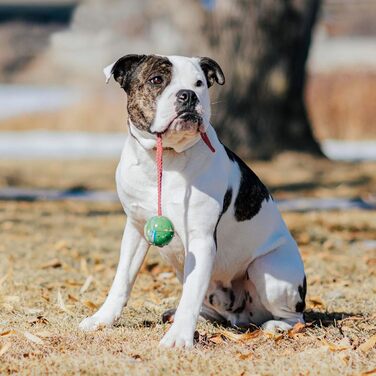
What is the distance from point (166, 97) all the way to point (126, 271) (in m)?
1.02

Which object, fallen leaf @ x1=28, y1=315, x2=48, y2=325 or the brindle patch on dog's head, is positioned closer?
the brindle patch on dog's head

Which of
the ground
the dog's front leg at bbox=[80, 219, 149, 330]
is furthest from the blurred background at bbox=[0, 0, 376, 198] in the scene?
the dog's front leg at bbox=[80, 219, 149, 330]

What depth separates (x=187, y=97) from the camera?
4.51 meters

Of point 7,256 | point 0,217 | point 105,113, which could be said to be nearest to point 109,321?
point 7,256

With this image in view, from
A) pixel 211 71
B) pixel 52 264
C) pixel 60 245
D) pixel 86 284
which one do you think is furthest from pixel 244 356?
pixel 60 245

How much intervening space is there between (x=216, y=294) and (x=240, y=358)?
836 mm

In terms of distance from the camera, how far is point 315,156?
1541cm

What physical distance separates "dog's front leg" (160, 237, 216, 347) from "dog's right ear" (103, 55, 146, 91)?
0.95m

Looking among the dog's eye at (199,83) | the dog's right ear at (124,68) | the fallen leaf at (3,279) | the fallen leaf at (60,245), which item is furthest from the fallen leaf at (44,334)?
the fallen leaf at (60,245)

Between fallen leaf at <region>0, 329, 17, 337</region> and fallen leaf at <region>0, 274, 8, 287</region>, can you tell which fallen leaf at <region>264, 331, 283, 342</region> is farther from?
fallen leaf at <region>0, 274, 8, 287</region>

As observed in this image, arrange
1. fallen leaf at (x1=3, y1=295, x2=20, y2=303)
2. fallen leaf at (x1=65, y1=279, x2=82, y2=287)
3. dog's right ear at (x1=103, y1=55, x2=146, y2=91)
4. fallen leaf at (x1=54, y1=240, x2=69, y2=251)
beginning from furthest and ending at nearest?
1. fallen leaf at (x1=54, y1=240, x2=69, y2=251)
2. fallen leaf at (x1=65, y1=279, x2=82, y2=287)
3. fallen leaf at (x1=3, y1=295, x2=20, y2=303)
4. dog's right ear at (x1=103, y1=55, x2=146, y2=91)

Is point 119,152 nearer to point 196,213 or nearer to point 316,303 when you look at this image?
point 316,303

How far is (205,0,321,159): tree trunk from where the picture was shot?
49.4 feet

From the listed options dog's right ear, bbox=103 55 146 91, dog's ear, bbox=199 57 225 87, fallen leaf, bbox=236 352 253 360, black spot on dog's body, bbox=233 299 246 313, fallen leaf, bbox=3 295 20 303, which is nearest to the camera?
fallen leaf, bbox=236 352 253 360
